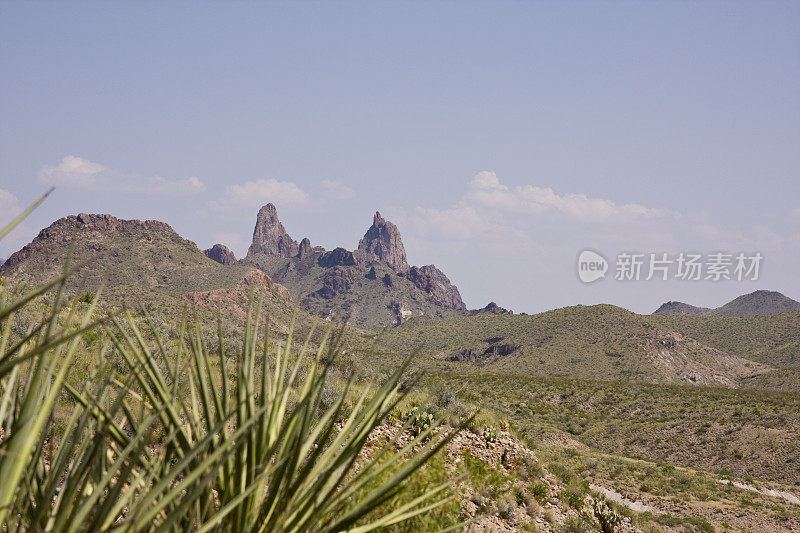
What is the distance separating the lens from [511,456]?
1048cm

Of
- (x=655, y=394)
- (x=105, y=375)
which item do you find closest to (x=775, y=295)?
(x=655, y=394)

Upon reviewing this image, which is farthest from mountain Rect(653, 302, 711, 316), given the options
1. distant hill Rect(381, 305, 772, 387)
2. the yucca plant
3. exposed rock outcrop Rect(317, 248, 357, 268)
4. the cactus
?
the yucca plant

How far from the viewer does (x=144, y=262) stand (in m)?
87.0

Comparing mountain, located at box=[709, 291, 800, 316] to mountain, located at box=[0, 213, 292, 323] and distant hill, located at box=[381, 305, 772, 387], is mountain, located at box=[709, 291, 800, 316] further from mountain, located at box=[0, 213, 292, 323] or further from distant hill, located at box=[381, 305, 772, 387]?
mountain, located at box=[0, 213, 292, 323]

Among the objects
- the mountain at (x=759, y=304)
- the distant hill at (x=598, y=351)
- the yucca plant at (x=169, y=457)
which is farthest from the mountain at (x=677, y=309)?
the yucca plant at (x=169, y=457)

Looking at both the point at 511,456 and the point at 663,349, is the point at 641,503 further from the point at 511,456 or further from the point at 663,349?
the point at 663,349

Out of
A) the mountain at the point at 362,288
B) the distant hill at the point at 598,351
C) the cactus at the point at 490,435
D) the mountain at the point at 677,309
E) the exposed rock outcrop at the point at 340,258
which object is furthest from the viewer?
the exposed rock outcrop at the point at 340,258

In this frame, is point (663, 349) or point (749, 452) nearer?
point (749, 452)

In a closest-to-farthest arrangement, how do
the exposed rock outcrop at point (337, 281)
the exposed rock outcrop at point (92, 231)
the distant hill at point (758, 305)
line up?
the exposed rock outcrop at point (92, 231), the distant hill at point (758, 305), the exposed rock outcrop at point (337, 281)

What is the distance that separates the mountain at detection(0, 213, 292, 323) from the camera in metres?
76.9

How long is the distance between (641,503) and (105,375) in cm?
1643

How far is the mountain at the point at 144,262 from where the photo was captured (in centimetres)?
7688

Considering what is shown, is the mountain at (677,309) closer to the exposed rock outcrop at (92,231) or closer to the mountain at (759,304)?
the mountain at (759,304)

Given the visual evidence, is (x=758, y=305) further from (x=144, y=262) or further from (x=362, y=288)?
(x=144, y=262)
